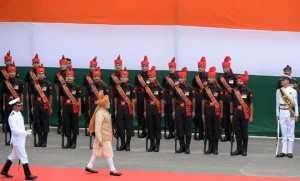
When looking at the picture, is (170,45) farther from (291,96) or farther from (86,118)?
(291,96)

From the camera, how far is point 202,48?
26375mm

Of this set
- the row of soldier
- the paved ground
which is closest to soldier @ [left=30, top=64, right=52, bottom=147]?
the row of soldier

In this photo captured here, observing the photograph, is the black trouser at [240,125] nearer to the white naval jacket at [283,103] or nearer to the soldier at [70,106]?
the white naval jacket at [283,103]

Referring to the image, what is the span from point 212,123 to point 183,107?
2.55 feet

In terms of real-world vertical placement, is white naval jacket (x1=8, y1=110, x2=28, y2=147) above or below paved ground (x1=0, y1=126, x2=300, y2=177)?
above

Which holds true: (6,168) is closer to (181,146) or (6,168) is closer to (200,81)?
(181,146)

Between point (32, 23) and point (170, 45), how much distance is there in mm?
4095

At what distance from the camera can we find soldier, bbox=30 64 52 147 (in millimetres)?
23594

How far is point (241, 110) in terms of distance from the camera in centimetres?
2244

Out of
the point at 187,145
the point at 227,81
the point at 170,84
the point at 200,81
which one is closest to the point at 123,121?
the point at 187,145

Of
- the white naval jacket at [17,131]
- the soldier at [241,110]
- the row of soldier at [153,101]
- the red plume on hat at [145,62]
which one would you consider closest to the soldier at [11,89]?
the row of soldier at [153,101]

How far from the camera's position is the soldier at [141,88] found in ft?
81.7

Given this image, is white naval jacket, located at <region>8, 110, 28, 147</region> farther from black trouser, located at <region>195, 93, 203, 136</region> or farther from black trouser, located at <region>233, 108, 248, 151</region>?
black trouser, located at <region>195, 93, 203, 136</region>

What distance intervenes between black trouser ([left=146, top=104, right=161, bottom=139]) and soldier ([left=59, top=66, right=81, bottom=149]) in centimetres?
172
